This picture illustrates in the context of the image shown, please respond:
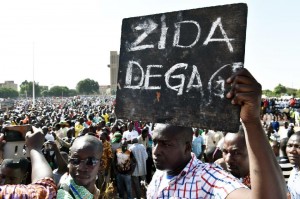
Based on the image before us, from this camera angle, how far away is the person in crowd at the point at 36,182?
6.31 ft

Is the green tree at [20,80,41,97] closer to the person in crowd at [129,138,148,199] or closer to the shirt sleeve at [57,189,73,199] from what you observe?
the person in crowd at [129,138,148,199]

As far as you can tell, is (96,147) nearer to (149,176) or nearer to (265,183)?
(265,183)

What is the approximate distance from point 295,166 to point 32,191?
9.02 ft

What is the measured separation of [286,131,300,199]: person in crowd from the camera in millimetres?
3262

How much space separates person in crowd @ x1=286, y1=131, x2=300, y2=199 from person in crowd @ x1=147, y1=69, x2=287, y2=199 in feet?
5.26

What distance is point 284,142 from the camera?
5.86 metres

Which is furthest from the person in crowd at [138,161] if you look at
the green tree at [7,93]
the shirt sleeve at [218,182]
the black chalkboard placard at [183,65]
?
the green tree at [7,93]

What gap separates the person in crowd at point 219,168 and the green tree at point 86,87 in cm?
11672

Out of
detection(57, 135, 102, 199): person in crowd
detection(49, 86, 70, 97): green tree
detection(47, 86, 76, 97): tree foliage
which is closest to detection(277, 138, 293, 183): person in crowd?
detection(57, 135, 102, 199): person in crowd

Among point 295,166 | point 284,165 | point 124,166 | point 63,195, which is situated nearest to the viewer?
point 63,195

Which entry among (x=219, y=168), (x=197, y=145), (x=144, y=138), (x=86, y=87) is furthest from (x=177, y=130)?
(x=86, y=87)

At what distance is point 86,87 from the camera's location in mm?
117500

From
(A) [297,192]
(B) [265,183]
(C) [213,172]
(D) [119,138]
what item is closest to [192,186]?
(C) [213,172]

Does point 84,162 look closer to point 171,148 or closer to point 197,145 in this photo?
point 171,148
